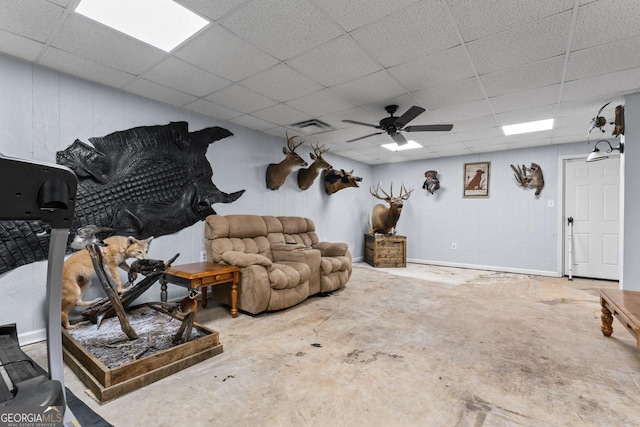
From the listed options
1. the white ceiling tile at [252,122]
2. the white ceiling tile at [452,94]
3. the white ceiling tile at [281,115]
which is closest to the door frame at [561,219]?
the white ceiling tile at [452,94]

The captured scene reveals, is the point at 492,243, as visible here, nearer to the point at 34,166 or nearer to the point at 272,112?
the point at 272,112

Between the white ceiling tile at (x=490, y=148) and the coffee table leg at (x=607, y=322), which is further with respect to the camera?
the white ceiling tile at (x=490, y=148)

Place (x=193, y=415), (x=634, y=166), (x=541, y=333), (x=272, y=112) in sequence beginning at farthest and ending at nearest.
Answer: (x=272, y=112)
(x=634, y=166)
(x=541, y=333)
(x=193, y=415)

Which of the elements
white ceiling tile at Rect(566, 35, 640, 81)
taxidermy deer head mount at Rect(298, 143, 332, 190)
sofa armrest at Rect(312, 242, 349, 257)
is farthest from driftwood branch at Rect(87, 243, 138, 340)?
white ceiling tile at Rect(566, 35, 640, 81)

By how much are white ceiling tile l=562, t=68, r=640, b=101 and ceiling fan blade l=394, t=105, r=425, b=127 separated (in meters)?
1.40

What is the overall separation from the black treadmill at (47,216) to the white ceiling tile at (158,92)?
100 inches

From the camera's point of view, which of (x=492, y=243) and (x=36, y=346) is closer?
(x=36, y=346)

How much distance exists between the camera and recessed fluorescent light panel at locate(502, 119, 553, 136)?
4.13 m

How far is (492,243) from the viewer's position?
19.3 ft

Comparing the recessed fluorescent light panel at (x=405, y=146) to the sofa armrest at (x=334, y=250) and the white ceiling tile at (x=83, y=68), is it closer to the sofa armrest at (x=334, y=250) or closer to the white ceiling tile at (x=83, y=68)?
the sofa armrest at (x=334, y=250)

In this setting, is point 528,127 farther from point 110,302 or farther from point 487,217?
point 110,302

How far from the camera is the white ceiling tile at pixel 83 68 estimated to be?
2436 mm

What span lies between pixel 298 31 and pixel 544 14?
1.60 m

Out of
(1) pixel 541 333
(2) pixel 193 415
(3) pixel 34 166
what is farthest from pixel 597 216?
(3) pixel 34 166
